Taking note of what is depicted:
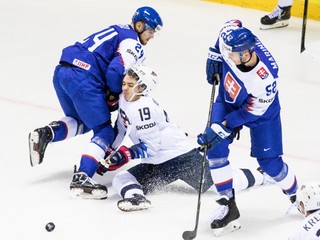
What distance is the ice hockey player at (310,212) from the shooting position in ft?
14.6

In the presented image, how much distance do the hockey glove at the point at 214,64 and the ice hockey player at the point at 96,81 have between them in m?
0.51

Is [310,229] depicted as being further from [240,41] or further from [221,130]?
[240,41]

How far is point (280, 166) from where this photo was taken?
18.0 ft

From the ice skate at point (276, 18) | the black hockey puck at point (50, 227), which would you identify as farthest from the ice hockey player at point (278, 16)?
the black hockey puck at point (50, 227)

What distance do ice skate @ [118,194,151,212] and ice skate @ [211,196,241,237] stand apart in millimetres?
401

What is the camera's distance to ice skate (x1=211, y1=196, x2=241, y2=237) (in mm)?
5324

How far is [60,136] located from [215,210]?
1078 millimetres

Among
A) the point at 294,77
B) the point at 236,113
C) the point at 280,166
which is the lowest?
the point at 294,77

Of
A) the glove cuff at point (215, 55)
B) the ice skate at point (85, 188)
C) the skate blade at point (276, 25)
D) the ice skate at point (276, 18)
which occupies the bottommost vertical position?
the skate blade at point (276, 25)

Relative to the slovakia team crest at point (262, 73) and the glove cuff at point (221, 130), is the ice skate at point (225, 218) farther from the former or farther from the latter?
the slovakia team crest at point (262, 73)

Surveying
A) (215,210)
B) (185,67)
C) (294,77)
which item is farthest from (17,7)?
(215,210)

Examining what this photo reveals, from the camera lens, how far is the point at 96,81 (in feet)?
19.3

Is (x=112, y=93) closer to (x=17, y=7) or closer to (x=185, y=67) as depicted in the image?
(x=185, y=67)

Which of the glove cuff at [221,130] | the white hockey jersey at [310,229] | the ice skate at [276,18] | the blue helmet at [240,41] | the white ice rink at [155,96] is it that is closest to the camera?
the white hockey jersey at [310,229]
